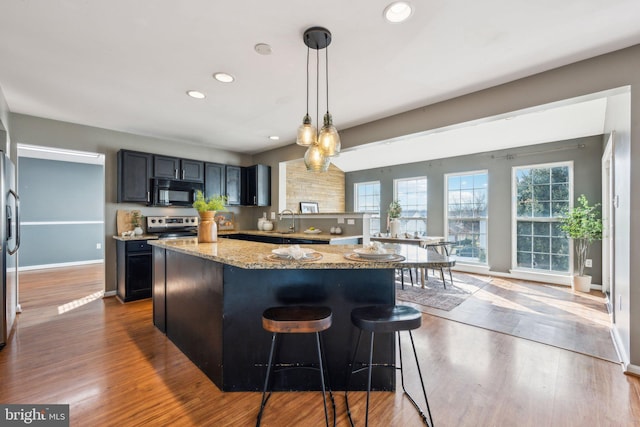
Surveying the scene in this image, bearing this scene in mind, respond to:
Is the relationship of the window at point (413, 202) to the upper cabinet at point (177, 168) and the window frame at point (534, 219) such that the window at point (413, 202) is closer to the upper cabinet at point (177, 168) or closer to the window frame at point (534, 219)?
the window frame at point (534, 219)

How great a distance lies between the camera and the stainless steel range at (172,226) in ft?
15.0

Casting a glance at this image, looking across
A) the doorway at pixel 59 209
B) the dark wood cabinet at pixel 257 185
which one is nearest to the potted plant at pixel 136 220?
the dark wood cabinet at pixel 257 185

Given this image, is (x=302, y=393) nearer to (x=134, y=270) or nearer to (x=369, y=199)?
(x=134, y=270)

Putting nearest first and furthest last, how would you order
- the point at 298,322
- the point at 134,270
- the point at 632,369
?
the point at 298,322, the point at 632,369, the point at 134,270

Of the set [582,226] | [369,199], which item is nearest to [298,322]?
[582,226]

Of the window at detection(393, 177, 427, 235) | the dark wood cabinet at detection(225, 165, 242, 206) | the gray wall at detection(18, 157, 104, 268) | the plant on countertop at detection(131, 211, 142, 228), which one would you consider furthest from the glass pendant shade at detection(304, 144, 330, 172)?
the gray wall at detection(18, 157, 104, 268)

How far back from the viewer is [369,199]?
741 centimetres

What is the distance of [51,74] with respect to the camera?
2.64 meters

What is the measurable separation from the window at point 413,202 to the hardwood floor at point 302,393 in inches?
145

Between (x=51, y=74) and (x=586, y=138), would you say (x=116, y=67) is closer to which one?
(x=51, y=74)

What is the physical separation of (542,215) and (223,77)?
5357 millimetres

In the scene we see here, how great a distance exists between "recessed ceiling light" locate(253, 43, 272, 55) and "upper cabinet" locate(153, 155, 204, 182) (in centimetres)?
302

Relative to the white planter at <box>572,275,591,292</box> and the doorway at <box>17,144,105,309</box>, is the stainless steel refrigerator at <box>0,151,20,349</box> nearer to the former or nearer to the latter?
the doorway at <box>17,144,105,309</box>

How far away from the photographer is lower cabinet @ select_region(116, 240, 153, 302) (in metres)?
3.92
